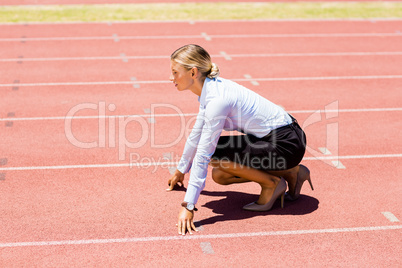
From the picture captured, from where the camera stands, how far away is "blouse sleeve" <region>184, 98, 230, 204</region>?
171 inches

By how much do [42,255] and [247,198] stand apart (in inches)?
77.0

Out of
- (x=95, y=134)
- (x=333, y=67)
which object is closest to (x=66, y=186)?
(x=95, y=134)

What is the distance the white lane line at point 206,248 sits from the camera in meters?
4.28

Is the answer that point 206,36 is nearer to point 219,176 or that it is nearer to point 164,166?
point 164,166

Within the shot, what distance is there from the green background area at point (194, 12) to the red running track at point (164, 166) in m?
2.43

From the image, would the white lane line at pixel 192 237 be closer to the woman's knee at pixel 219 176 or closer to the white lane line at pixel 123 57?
the woman's knee at pixel 219 176

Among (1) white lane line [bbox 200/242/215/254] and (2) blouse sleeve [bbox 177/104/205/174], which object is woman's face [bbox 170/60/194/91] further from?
(1) white lane line [bbox 200/242/215/254]

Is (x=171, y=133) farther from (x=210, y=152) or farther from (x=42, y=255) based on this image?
(x=42, y=255)

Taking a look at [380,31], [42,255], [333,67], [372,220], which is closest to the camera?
[42,255]

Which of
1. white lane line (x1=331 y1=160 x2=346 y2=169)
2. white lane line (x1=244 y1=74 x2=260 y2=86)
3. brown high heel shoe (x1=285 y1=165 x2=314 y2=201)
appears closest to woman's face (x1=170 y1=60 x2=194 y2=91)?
brown high heel shoe (x1=285 y1=165 x2=314 y2=201)

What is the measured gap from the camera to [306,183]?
18.3 ft

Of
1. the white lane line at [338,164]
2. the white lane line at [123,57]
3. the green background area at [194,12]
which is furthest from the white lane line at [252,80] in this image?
the green background area at [194,12]

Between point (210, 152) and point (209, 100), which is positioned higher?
point (209, 100)

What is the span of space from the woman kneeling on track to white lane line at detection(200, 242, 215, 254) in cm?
19
